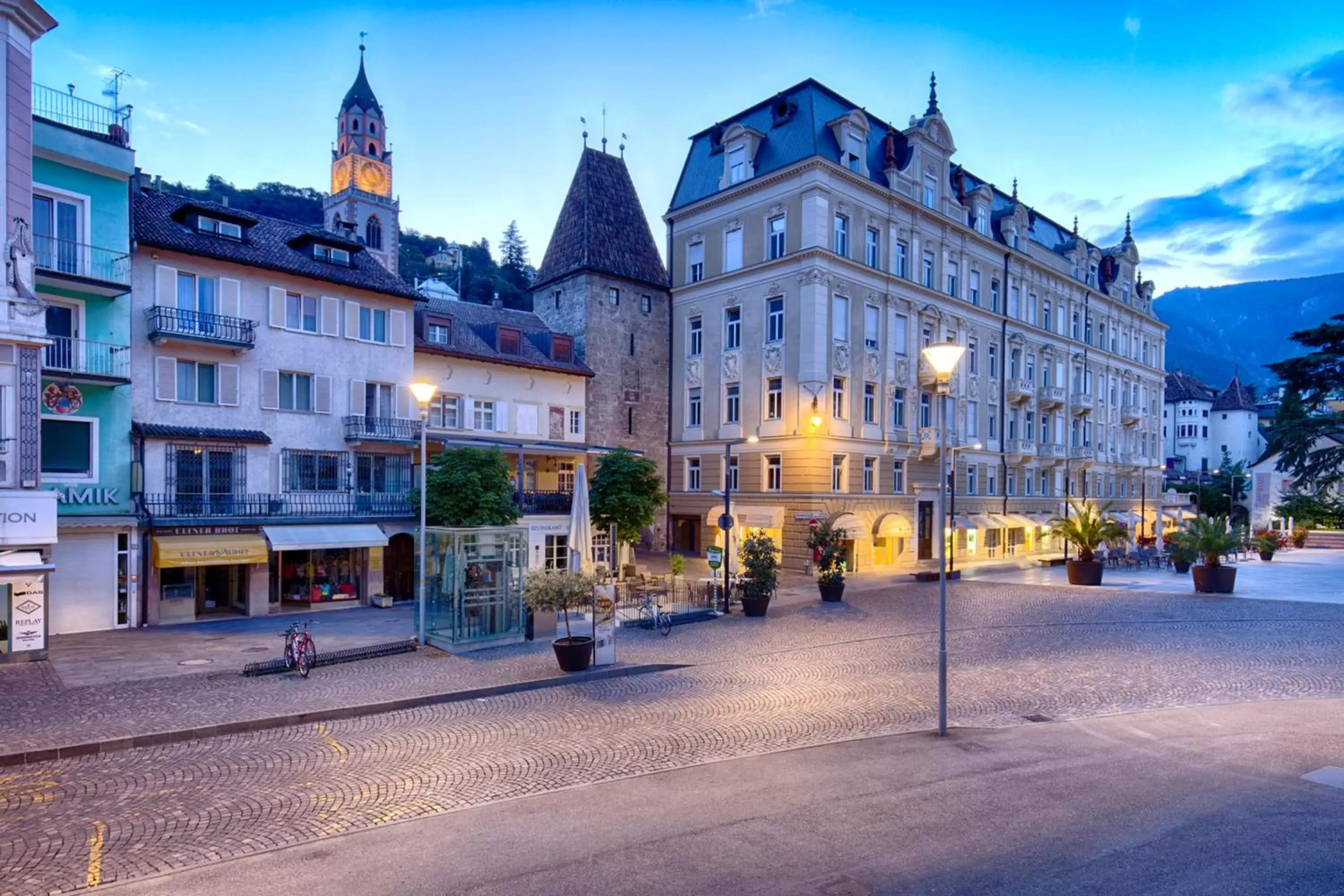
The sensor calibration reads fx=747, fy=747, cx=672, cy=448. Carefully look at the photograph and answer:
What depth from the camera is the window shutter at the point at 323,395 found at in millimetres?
27047

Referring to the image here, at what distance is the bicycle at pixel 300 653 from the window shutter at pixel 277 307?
1420cm

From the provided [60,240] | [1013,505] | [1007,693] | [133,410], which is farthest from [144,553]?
[1013,505]

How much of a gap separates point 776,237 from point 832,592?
60.9ft

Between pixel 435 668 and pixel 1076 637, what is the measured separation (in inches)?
627

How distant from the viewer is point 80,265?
68.9 ft

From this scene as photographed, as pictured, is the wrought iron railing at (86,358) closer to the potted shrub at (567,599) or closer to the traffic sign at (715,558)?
the potted shrub at (567,599)

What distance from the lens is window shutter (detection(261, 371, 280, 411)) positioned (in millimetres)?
25750

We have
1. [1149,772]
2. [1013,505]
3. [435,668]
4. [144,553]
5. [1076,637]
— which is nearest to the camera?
[1149,772]

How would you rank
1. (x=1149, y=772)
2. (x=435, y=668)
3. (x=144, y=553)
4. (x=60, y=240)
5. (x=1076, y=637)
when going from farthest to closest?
(x=144, y=553), (x=60, y=240), (x=1076, y=637), (x=435, y=668), (x=1149, y=772)

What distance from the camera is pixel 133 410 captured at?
910 inches

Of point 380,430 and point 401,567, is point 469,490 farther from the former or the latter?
point 401,567

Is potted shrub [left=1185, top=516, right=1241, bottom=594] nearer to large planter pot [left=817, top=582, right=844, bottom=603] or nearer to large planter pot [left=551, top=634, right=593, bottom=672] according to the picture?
large planter pot [left=817, top=582, right=844, bottom=603]

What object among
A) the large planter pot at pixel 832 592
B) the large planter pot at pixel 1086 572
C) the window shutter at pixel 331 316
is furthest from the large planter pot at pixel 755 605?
the window shutter at pixel 331 316

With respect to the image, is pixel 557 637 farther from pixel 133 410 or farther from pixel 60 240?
pixel 60 240
